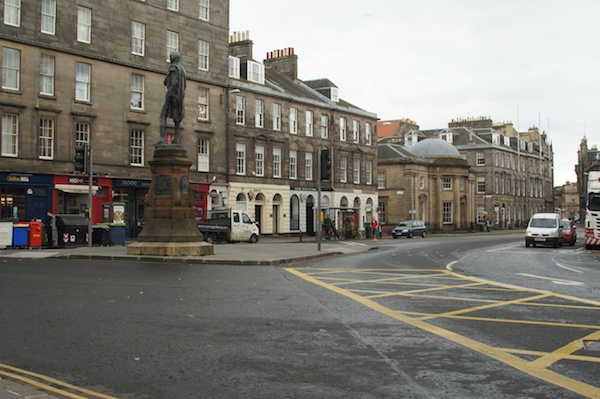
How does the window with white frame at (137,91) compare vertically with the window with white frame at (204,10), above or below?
below

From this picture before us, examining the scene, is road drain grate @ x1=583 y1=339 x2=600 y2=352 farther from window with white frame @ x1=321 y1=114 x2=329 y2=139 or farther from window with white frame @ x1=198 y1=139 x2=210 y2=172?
window with white frame @ x1=321 y1=114 x2=329 y2=139

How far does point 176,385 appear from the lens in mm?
5562

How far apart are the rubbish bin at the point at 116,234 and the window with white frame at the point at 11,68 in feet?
34.2

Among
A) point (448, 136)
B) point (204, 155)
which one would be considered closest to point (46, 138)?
point (204, 155)

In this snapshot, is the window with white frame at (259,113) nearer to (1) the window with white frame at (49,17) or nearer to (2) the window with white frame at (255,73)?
(2) the window with white frame at (255,73)

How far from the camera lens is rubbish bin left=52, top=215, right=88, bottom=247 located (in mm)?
27375

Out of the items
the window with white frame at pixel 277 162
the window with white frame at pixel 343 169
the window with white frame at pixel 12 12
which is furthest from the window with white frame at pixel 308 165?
the window with white frame at pixel 12 12

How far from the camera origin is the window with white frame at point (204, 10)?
43.8 meters

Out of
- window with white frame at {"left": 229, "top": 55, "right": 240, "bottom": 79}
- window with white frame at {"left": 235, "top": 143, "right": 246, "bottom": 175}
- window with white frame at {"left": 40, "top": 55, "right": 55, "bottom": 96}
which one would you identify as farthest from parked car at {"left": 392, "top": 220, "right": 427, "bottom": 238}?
window with white frame at {"left": 40, "top": 55, "right": 55, "bottom": 96}

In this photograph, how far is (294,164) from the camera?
51.4 meters

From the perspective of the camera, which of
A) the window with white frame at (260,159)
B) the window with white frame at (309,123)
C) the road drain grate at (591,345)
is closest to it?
the road drain grate at (591,345)

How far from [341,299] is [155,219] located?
35.4ft

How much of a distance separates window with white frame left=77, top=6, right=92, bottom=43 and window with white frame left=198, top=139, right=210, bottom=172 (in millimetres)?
10283

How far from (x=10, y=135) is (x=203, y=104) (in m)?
14.1
